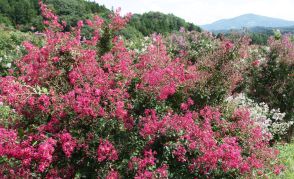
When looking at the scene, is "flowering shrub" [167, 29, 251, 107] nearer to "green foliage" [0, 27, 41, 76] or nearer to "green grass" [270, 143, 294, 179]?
"green grass" [270, 143, 294, 179]

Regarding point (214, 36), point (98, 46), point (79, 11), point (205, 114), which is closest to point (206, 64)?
point (205, 114)

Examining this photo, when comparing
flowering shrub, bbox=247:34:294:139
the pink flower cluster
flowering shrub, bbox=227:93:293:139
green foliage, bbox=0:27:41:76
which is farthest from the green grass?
green foliage, bbox=0:27:41:76

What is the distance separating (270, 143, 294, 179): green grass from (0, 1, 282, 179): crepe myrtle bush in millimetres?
2158

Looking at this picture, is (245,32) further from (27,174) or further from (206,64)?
(27,174)

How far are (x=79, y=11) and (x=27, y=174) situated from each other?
72283mm

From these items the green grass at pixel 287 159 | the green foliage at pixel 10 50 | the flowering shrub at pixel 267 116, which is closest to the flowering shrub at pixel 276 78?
the flowering shrub at pixel 267 116

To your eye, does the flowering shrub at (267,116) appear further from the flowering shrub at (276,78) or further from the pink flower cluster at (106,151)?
the pink flower cluster at (106,151)

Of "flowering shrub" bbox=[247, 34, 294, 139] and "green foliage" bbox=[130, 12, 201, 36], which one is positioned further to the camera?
"green foliage" bbox=[130, 12, 201, 36]

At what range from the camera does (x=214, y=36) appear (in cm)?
1404

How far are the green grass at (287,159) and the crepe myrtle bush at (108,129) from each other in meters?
2.16

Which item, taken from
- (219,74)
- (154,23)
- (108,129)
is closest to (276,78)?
(219,74)

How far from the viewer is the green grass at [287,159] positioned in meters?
7.31

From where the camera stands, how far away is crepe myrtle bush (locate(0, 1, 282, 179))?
442 centimetres

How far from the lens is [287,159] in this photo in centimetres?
816
